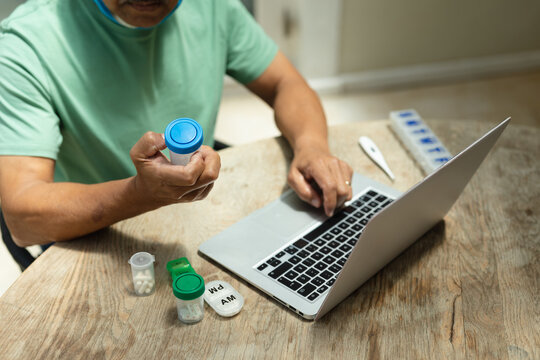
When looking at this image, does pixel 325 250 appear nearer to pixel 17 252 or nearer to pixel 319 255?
pixel 319 255

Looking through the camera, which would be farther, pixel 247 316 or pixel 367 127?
pixel 367 127

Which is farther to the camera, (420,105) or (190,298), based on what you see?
(420,105)

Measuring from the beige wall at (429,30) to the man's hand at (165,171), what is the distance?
2084mm

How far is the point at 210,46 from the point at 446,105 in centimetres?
192

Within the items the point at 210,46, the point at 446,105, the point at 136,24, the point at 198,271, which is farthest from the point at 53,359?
the point at 446,105

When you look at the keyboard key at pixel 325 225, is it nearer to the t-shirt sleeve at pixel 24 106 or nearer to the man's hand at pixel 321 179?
the man's hand at pixel 321 179

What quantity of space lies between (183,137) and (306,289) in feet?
1.02

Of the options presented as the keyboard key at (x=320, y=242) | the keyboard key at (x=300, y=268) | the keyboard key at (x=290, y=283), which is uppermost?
the keyboard key at (x=290, y=283)

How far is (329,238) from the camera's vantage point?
3.28 feet

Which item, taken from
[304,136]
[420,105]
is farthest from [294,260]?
[420,105]

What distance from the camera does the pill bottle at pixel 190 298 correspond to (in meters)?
0.80

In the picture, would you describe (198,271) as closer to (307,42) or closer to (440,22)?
(307,42)

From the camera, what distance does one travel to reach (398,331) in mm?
826

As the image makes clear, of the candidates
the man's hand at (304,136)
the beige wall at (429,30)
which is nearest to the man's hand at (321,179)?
the man's hand at (304,136)
